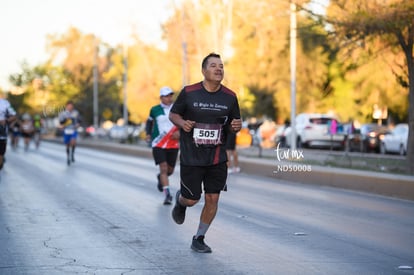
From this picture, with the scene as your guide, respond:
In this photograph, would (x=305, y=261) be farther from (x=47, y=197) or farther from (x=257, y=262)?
(x=47, y=197)

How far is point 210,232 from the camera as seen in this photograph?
1028cm

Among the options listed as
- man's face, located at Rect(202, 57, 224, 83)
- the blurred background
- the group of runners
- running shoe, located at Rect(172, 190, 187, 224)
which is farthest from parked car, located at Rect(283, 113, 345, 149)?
man's face, located at Rect(202, 57, 224, 83)

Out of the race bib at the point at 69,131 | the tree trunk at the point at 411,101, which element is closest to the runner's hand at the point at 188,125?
the tree trunk at the point at 411,101

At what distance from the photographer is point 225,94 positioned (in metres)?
8.61

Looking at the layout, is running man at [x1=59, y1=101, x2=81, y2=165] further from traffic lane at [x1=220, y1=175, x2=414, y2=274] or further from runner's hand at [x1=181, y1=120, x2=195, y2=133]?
runner's hand at [x1=181, y1=120, x2=195, y2=133]

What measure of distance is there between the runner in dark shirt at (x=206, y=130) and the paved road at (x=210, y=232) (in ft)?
2.20

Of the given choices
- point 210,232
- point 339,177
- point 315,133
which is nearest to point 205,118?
point 210,232

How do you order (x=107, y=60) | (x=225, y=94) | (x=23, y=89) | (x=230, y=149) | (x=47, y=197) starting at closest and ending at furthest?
(x=225, y=94)
(x=47, y=197)
(x=230, y=149)
(x=107, y=60)
(x=23, y=89)

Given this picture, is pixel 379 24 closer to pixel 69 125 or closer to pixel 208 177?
pixel 208 177

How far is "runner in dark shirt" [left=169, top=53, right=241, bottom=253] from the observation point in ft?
27.9

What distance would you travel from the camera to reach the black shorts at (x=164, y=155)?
1402 centimetres

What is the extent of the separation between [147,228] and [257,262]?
2824 mm

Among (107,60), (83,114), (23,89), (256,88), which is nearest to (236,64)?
(256,88)

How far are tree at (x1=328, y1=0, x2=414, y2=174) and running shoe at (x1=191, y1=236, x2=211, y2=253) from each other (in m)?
10.8
